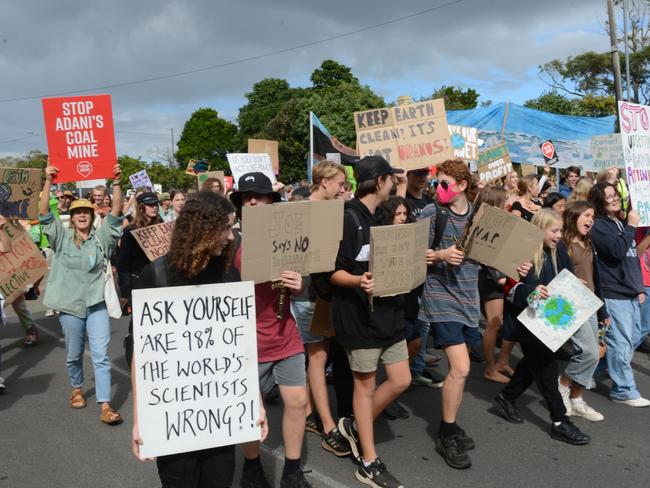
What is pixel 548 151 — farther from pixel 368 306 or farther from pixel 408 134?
pixel 368 306

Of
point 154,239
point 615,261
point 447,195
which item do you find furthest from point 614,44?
point 154,239

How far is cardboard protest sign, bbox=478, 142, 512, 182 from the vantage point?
9.36 metres

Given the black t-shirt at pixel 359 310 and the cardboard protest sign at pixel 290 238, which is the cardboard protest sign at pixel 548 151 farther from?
the cardboard protest sign at pixel 290 238

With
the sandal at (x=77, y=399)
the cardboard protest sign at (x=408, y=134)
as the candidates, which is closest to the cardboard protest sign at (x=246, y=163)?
the cardboard protest sign at (x=408, y=134)

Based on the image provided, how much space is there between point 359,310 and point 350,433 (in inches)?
38.0

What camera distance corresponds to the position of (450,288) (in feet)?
13.1

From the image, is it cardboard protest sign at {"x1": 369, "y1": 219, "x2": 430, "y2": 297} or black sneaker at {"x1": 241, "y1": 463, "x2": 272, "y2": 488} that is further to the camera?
black sneaker at {"x1": 241, "y1": 463, "x2": 272, "y2": 488}

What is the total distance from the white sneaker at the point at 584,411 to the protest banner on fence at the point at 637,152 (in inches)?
65.5

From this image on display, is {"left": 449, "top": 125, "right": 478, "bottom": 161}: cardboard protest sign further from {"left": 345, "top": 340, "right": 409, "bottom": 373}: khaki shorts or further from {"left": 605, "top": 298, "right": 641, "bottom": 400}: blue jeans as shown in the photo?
{"left": 345, "top": 340, "right": 409, "bottom": 373}: khaki shorts

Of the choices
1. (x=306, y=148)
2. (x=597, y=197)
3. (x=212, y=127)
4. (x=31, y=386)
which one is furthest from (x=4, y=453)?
(x=212, y=127)

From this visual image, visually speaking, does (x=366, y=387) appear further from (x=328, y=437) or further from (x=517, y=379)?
(x=517, y=379)

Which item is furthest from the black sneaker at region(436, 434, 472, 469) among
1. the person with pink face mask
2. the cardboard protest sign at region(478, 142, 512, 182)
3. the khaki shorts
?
the cardboard protest sign at region(478, 142, 512, 182)

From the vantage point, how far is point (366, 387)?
3588mm

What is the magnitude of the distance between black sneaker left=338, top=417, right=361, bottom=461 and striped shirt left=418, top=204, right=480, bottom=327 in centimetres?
87
